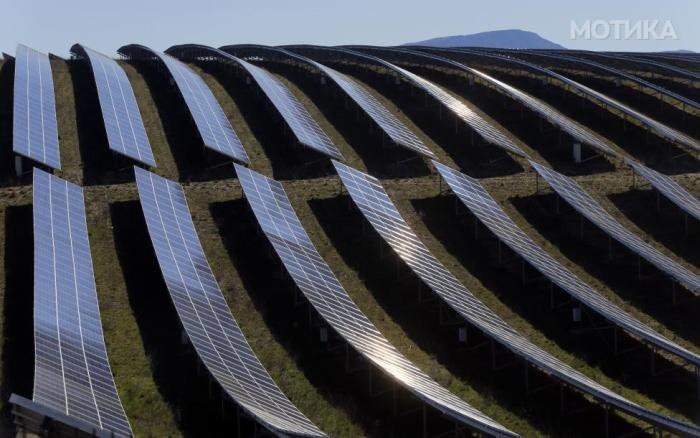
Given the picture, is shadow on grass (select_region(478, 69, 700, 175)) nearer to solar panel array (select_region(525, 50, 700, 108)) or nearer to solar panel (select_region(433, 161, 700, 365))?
solar panel array (select_region(525, 50, 700, 108))

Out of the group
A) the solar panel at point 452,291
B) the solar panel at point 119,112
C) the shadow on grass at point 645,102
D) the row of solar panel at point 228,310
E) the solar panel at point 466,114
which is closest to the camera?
the row of solar panel at point 228,310

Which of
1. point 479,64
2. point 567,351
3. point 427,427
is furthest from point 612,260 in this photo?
point 479,64

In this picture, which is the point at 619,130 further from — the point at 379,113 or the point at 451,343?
the point at 451,343

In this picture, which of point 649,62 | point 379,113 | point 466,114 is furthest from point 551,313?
point 649,62

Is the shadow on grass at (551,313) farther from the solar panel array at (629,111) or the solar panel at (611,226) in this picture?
the solar panel array at (629,111)

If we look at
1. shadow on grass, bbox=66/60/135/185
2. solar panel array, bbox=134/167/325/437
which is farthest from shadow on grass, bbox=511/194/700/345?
shadow on grass, bbox=66/60/135/185

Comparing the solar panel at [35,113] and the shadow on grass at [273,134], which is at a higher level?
the solar panel at [35,113]

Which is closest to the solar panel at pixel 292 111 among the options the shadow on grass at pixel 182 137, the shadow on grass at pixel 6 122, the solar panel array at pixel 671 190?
the shadow on grass at pixel 182 137
